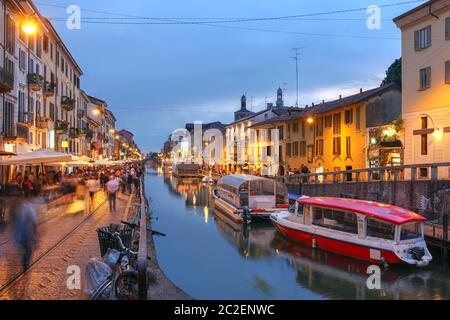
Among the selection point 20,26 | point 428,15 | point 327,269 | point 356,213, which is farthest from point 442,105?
point 20,26

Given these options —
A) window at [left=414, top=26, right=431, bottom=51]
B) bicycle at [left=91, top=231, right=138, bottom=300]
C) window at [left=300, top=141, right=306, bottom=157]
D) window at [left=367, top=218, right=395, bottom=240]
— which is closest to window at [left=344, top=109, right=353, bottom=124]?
window at [left=300, top=141, right=306, bottom=157]

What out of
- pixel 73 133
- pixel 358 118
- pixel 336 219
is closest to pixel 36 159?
pixel 336 219

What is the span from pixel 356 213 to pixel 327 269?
2.59m

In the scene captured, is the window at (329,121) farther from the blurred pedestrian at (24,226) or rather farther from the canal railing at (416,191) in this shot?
the blurred pedestrian at (24,226)

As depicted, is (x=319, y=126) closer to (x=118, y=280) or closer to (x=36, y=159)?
(x=36, y=159)

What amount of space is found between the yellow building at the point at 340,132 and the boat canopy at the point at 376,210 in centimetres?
1564

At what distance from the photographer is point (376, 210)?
1970cm

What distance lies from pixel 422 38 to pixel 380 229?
18.3 meters

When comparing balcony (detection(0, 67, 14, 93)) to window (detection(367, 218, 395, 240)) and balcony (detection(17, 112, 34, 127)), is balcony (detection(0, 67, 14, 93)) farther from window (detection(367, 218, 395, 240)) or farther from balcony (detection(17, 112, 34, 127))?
window (detection(367, 218, 395, 240))

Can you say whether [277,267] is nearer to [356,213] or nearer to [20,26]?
[356,213]

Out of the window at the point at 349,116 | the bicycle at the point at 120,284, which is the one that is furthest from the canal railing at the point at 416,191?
the bicycle at the point at 120,284

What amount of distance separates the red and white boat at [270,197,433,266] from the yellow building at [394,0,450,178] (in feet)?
34.8
